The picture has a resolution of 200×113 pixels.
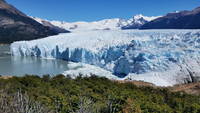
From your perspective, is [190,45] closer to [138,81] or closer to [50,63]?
[138,81]

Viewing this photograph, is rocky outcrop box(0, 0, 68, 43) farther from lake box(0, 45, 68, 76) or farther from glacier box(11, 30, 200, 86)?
lake box(0, 45, 68, 76)

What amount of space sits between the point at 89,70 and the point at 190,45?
7.11 m

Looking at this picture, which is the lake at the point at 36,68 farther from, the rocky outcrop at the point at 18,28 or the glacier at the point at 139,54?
the rocky outcrop at the point at 18,28

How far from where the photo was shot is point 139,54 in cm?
1728

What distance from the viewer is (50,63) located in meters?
23.4

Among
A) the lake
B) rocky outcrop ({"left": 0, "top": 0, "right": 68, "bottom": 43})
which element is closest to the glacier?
the lake

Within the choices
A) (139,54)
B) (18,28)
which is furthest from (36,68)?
(18,28)

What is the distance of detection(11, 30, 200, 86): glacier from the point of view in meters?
15.6

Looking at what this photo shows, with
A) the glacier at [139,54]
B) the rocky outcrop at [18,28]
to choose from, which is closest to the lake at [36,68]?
the glacier at [139,54]

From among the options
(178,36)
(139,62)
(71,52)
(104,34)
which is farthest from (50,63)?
(178,36)

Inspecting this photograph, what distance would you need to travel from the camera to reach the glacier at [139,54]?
1564cm

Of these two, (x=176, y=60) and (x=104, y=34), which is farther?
(x=104, y=34)

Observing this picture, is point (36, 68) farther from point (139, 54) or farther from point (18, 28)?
point (18, 28)

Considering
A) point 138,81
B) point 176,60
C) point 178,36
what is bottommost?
point 138,81
